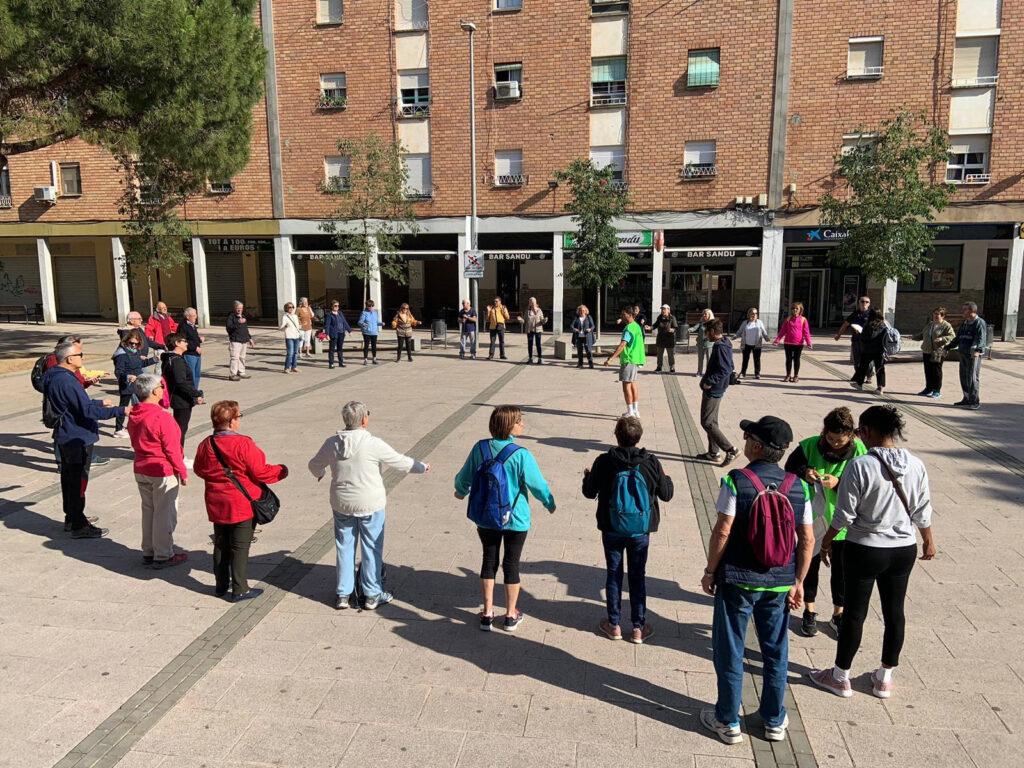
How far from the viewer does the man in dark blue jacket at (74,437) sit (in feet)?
21.7

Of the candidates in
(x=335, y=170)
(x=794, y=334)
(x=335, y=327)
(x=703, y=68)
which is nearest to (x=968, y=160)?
(x=703, y=68)

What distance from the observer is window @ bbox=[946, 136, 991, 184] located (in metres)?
23.4

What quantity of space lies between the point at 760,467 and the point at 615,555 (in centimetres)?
132

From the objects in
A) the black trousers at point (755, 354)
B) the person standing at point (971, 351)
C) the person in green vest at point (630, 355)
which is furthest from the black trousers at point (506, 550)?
the black trousers at point (755, 354)

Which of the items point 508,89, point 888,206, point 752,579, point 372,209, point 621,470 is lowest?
point 752,579

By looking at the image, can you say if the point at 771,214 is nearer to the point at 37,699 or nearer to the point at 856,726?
the point at 856,726

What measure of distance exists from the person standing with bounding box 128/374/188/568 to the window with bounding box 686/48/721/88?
2283 centimetres

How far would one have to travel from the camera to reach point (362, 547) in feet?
17.5

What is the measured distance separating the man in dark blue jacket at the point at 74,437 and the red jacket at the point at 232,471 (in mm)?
2109

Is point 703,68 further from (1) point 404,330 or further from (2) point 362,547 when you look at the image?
(2) point 362,547

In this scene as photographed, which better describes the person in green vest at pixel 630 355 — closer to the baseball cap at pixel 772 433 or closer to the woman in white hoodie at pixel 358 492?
the woman in white hoodie at pixel 358 492

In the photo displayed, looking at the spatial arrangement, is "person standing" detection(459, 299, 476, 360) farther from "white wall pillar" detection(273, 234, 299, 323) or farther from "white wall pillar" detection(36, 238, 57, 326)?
"white wall pillar" detection(36, 238, 57, 326)

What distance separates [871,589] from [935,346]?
10.6m

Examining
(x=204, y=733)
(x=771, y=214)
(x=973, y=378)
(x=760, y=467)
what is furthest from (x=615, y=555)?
(x=771, y=214)
